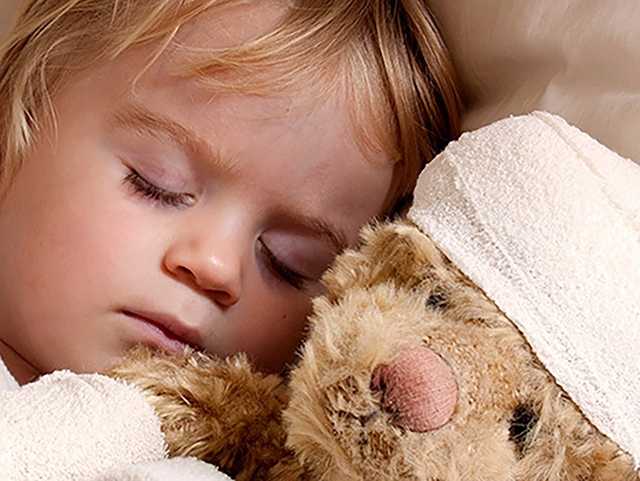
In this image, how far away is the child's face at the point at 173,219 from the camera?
2.85ft

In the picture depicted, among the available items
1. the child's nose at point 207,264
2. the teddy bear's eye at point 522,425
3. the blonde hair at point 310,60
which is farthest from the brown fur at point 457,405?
the blonde hair at point 310,60

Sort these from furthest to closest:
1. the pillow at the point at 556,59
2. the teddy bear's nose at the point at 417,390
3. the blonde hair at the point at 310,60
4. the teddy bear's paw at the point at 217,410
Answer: the blonde hair at the point at 310,60 < the pillow at the point at 556,59 < the teddy bear's paw at the point at 217,410 < the teddy bear's nose at the point at 417,390

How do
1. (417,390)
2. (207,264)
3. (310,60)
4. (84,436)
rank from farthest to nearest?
(310,60) → (207,264) → (84,436) → (417,390)

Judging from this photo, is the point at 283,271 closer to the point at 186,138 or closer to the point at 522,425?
the point at 186,138

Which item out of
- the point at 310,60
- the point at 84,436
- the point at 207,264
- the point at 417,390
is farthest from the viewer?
the point at 310,60

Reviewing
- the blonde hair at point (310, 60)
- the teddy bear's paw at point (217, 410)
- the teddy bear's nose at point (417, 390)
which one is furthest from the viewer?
the blonde hair at point (310, 60)

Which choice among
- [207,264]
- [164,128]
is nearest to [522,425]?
[207,264]

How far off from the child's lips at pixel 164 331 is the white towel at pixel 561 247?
0.94 feet

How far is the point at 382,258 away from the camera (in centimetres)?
66

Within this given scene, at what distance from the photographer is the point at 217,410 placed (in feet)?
2.33

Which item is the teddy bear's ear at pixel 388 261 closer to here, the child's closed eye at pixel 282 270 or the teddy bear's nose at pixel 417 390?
the teddy bear's nose at pixel 417 390

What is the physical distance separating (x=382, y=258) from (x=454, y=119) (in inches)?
15.1

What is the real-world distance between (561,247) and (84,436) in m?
0.31

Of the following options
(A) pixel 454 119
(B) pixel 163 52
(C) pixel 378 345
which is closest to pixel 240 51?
(B) pixel 163 52
